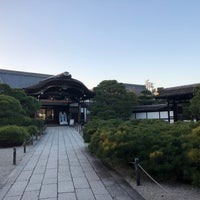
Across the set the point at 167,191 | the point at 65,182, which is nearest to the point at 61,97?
the point at 65,182

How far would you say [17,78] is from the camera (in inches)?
1400

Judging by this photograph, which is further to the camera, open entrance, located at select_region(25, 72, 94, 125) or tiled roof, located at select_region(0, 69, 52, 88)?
tiled roof, located at select_region(0, 69, 52, 88)

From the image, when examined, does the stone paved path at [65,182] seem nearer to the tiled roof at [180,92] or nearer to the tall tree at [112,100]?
the tiled roof at [180,92]

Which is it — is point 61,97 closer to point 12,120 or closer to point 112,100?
point 112,100

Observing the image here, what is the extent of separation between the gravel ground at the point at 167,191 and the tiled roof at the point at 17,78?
99.9 ft

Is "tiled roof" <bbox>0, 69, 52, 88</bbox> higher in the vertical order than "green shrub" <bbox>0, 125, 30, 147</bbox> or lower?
higher

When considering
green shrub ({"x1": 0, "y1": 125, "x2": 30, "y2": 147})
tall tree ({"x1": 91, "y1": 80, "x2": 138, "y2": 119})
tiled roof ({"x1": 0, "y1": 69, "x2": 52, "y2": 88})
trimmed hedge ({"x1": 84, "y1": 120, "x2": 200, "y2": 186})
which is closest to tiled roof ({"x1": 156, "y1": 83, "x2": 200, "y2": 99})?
tall tree ({"x1": 91, "y1": 80, "x2": 138, "y2": 119})

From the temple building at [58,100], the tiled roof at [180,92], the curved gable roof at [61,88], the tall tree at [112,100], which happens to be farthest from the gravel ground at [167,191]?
the temple building at [58,100]

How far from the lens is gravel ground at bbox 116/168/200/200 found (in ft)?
15.7

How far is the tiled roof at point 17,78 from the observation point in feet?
111

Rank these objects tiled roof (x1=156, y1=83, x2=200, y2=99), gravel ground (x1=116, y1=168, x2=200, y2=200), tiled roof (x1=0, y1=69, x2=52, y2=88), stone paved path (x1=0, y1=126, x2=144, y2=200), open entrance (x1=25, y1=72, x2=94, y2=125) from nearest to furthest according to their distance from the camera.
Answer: gravel ground (x1=116, y1=168, x2=200, y2=200) < stone paved path (x1=0, y1=126, x2=144, y2=200) < tiled roof (x1=156, y1=83, x2=200, y2=99) < open entrance (x1=25, y1=72, x2=94, y2=125) < tiled roof (x1=0, y1=69, x2=52, y2=88)

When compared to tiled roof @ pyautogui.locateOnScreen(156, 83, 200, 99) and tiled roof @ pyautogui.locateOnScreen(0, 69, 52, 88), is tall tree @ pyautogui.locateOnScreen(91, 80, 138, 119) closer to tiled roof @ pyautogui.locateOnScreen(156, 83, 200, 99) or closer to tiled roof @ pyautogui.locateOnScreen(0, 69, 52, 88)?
tiled roof @ pyautogui.locateOnScreen(156, 83, 200, 99)

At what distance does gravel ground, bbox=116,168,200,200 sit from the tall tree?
826 inches

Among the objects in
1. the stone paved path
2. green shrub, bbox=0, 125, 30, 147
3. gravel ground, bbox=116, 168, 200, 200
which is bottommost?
the stone paved path
